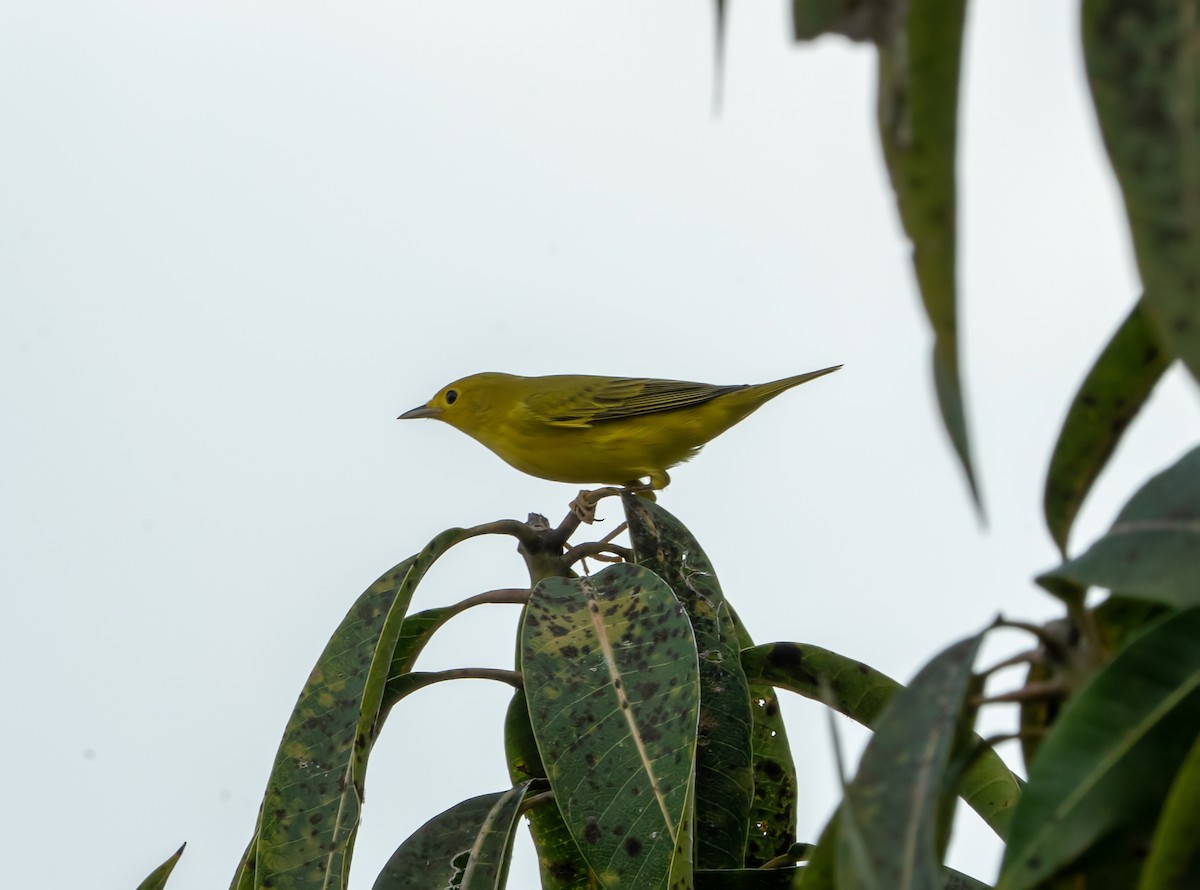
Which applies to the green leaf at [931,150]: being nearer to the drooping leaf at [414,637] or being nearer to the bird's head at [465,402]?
the drooping leaf at [414,637]

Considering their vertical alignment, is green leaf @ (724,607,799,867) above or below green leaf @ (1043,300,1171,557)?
below

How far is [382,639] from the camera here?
2283 millimetres

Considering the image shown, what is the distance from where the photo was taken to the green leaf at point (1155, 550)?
1231mm

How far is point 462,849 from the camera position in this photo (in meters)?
2.33

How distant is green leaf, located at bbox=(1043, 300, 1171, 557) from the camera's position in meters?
1.49

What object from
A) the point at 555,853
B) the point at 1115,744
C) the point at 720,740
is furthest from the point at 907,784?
the point at 555,853

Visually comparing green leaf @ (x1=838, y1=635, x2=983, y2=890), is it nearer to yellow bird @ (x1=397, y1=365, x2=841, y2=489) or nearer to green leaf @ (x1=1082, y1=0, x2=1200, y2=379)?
green leaf @ (x1=1082, y1=0, x2=1200, y2=379)

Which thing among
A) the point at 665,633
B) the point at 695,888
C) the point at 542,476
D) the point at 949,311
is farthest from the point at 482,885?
the point at 542,476

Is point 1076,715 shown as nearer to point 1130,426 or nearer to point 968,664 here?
point 968,664

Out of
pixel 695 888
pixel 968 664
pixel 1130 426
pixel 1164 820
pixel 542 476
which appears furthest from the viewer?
pixel 542 476

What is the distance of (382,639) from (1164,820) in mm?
1433

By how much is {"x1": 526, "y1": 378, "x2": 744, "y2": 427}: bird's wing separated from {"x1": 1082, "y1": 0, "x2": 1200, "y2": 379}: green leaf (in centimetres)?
497

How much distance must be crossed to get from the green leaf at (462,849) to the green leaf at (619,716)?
329 mm

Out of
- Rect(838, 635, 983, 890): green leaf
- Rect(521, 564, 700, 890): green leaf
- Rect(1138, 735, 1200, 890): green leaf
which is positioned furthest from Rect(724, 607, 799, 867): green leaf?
Rect(1138, 735, 1200, 890): green leaf
